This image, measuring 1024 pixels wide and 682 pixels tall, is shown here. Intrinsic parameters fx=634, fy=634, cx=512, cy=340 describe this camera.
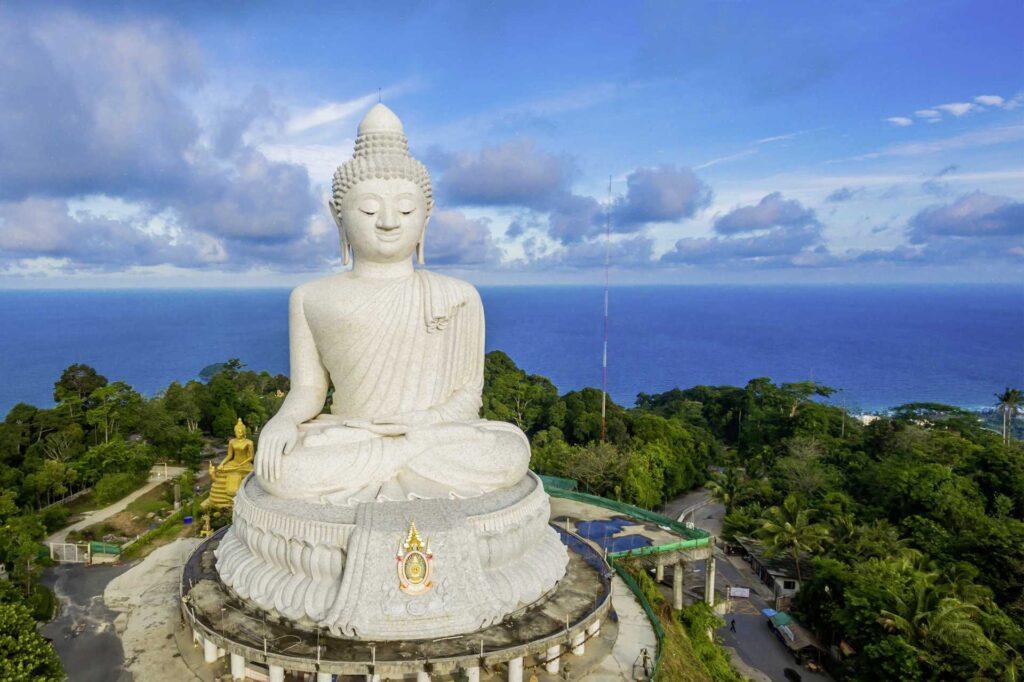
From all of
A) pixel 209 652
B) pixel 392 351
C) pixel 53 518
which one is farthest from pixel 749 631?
pixel 53 518

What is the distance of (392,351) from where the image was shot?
→ 1040cm

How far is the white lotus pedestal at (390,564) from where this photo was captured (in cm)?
791

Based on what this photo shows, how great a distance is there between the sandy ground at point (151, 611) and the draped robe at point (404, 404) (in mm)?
2958

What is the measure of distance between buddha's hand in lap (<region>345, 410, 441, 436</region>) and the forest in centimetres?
475

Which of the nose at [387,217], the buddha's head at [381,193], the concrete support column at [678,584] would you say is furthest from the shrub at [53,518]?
the concrete support column at [678,584]

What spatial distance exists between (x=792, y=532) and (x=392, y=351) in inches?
484

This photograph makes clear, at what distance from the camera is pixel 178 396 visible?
26.5m

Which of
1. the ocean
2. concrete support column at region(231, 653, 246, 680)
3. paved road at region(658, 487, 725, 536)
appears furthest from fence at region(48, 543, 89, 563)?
the ocean

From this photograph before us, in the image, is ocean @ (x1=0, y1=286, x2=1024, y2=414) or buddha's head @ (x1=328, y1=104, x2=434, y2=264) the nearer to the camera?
buddha's head @ (x1=328, y1=104, x2=434, y2=264)

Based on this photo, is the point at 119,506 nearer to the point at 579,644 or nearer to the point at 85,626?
the point at 85,626

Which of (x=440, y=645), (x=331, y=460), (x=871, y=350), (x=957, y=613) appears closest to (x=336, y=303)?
(x=331, y=460)

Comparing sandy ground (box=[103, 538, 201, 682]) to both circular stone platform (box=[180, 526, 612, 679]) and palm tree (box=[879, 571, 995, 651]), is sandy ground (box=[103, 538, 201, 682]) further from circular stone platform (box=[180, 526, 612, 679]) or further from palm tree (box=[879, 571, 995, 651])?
palm tree (box=[879, 571, 995, 651])

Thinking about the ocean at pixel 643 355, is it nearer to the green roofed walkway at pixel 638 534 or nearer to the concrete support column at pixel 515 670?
the green roofed walkway at pixel 638 534

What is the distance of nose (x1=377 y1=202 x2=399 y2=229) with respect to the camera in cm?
1009
